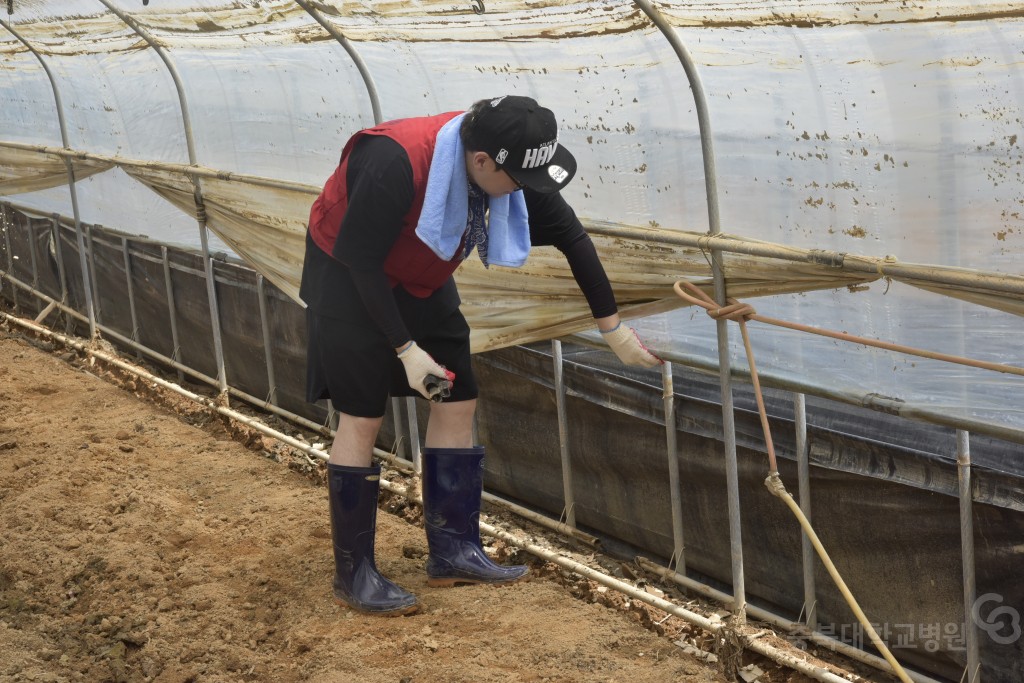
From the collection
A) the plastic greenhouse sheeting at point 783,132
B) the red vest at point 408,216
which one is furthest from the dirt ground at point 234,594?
the red vest at point 408,216

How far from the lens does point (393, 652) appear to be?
11.5 feet

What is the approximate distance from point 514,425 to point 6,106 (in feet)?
21.5

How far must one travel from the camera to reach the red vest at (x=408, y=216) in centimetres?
332

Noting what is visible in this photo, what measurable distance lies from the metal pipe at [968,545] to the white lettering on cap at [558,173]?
138cm

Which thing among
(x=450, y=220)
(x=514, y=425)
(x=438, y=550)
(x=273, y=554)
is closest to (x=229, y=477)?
(x=273, y=554)

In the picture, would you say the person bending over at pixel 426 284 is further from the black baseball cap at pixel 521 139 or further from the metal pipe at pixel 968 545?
the metal pipe at pixel 968 545

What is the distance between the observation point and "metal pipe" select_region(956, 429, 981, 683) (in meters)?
3.22

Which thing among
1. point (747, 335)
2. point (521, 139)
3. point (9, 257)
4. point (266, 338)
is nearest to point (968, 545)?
point (747, 335)

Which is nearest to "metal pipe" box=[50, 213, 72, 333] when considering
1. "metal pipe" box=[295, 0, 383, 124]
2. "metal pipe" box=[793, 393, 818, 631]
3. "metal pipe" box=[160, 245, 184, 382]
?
"metal pipe" box=[160, 245, 184, 382]

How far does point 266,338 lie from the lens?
248 inches

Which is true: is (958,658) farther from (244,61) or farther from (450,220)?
(244,61)

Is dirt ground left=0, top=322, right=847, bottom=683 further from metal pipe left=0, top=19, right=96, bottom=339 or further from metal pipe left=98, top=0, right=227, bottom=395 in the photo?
metal pipe left=0, top=19, right=96, bottom=339

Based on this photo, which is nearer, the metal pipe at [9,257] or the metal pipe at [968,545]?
the metal pipe at [968,545]

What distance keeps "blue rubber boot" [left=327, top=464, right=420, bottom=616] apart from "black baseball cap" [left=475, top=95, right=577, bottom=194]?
45.8 inches
